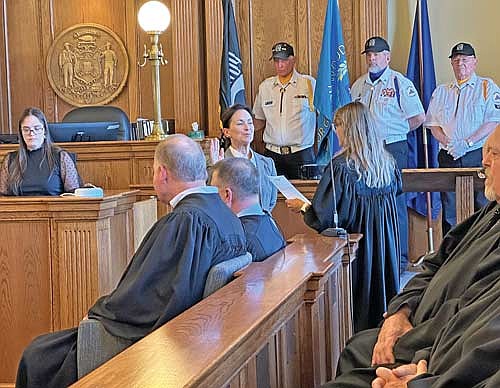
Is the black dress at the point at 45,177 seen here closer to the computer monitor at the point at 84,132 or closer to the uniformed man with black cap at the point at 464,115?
the computer monitor at the point at 84,132

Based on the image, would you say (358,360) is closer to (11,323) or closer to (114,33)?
(11,323)

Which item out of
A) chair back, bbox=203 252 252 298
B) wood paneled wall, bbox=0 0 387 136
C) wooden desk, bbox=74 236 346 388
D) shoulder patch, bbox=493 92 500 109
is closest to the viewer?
wooden desk, bbox=74 236 346 388

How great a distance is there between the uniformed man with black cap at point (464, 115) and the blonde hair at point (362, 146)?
99.5 inches

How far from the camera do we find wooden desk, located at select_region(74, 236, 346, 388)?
5.75 ft

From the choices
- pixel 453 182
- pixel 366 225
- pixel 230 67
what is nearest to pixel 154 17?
pixel 230 67

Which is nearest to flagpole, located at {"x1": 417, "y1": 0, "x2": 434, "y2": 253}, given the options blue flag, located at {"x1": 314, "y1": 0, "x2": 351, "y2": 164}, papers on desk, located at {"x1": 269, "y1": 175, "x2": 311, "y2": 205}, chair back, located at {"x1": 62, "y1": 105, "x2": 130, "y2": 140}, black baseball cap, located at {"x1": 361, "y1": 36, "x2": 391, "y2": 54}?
black baseball cap, located at {"x1": 361, "y1": 36, "x2": 391, "y2": 54}

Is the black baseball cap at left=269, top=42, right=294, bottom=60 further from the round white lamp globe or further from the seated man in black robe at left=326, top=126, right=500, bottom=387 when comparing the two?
the seated man in black robe at left=326, top=126, right=500, bottom=387

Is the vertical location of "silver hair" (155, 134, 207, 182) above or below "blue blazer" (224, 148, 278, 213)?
above

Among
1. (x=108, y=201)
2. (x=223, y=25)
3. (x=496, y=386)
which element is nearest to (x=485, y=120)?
(x=223, y=25)

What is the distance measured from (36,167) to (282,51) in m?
2.60

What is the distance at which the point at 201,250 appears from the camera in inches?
122

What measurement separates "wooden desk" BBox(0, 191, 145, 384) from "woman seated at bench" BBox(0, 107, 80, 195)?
0.92 meters

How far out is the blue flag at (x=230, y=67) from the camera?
7.33 m

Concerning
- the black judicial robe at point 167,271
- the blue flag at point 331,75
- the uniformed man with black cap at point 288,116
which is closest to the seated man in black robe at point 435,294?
the black judicial robe at point 167,271
